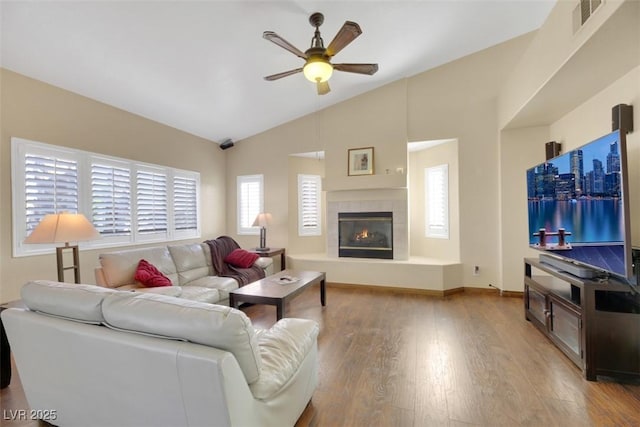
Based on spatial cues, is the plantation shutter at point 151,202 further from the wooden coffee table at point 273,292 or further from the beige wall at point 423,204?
the beige wall at point 423,204

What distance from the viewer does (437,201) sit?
500 cm

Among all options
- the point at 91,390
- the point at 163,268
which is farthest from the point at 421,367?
the point at 163,268

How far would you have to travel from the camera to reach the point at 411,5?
3.03 meters

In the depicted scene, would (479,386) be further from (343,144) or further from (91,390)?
(343,144)

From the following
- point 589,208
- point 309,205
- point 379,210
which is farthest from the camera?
point 309,205

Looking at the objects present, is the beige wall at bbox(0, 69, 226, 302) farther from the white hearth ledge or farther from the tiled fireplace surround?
the white hearth ledge

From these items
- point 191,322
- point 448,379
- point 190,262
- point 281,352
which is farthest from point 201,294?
point 448,379

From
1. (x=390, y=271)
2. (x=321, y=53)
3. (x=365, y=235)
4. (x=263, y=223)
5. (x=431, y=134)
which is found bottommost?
(x=390, y=271)

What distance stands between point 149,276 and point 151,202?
1.79m

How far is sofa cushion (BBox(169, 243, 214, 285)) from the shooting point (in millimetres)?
3637

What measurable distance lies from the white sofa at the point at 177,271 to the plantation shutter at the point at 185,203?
1.14 m

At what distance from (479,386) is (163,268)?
3.41 m

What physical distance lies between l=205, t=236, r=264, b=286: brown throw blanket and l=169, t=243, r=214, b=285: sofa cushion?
0.36 ft

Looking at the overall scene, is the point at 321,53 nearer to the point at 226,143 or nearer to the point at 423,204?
the point at 423,204
